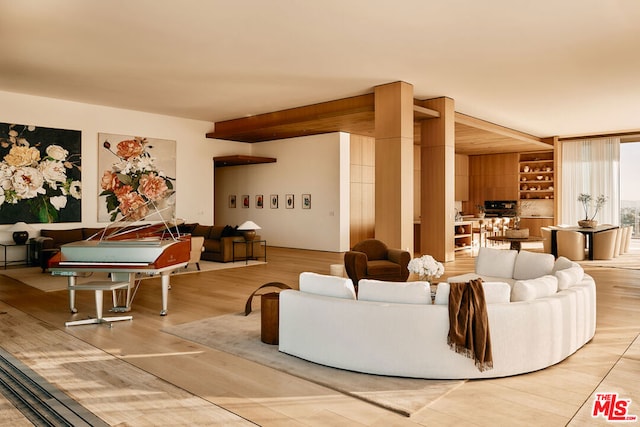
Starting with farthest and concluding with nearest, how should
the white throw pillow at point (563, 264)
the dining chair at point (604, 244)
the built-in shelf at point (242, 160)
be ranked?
the built-in shelf at point (242, 160) < the dining chair at point (604, 244) < the white throw pillow at point (563, 264)

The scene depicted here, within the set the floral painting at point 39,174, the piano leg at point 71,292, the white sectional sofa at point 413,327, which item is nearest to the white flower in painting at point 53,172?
the floral painting at point 39,174

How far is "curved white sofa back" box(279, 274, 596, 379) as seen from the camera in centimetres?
370

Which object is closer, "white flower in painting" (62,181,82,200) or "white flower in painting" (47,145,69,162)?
"white flower in painting" (47,145,69,162)

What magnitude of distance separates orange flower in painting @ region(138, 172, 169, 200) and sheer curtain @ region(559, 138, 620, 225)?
1359 centimetres

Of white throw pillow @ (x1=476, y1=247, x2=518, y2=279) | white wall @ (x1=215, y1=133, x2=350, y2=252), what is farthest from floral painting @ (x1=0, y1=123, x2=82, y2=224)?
white throw pillow @ (x1=476, y1=247, x2=518, y2=279)

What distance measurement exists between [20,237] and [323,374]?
8.68m

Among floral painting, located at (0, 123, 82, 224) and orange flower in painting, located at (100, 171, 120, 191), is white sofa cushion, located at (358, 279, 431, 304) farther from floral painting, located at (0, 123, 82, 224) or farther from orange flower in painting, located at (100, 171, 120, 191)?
orange flower in painting, located at (100, 171, 120, 191)

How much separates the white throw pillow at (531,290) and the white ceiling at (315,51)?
3.31m

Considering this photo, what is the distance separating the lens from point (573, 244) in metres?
11.4

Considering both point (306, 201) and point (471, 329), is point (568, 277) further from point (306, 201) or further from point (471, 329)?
point (306, 201)

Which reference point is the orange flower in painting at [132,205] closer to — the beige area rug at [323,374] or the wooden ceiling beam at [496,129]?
the beige area rug at [323,374]

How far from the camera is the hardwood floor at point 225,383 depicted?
309 cm

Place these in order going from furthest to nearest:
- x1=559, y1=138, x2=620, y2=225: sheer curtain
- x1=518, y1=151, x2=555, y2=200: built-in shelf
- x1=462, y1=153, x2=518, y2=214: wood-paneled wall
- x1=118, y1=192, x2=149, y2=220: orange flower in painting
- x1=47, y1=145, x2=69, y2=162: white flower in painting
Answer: x1=462, y1=153, x2=518, y2=214: wood-paneled wall
x1=518, y1=151, x2=555, y2=200: built-in shelf
x1=559, y1=138, x2=620, y2=225: sheer curtain
x1=118, y1=192, x2=149, y2=220: orange flower in painting
x1=47, y1=145, x2=69, y2=162: white flower in painting

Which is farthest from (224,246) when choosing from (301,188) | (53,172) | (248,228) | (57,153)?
(57,153)
